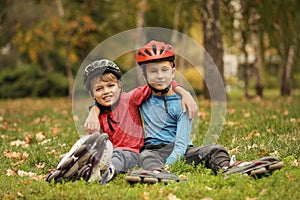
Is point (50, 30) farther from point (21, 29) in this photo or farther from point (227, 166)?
point (227, 166)

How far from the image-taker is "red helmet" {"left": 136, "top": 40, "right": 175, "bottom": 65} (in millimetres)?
4891

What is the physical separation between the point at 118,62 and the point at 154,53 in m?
11.6

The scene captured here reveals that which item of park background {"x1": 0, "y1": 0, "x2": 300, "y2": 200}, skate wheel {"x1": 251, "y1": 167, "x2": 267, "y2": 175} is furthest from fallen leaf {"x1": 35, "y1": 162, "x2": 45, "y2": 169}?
skate wheel {"x1": 251, "y1": 167, "x2": 267, "y2": 175}

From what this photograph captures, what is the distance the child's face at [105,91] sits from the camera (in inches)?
200

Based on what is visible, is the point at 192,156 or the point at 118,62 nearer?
the point at 192,156

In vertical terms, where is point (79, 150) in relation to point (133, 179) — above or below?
above

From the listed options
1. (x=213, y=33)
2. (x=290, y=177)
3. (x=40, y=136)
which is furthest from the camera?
(x=213, y=33)

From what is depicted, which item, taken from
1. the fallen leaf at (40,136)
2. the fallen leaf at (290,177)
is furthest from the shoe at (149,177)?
the fallen leaf at (40,136)

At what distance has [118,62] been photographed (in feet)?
54.0

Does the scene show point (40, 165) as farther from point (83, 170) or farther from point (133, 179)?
point (133, 179)

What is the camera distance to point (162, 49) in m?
4.92

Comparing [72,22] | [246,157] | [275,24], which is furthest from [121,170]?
[72,22]

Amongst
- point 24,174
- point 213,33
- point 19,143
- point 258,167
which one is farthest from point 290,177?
point 213,33

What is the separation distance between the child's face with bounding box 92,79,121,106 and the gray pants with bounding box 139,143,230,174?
55 centimetres
